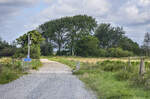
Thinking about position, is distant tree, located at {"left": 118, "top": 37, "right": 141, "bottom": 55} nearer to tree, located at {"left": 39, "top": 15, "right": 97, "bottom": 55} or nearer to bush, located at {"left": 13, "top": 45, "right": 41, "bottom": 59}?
tree, located at {"left": 39, "top": 15, "right": 97, "bottom": 55}

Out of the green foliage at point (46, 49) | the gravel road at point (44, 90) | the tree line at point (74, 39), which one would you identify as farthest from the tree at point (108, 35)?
the gravel road at point (44, 90)

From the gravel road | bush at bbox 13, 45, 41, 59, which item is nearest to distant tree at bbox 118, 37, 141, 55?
bush at bbox 13, 45, 41, 59

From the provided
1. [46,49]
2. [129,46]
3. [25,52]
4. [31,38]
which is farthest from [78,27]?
[25,52]

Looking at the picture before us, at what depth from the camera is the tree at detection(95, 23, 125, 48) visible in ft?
353

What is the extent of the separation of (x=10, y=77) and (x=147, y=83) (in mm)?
10142

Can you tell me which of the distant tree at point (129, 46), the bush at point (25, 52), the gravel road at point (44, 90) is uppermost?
the distant tree at point (129, 46)

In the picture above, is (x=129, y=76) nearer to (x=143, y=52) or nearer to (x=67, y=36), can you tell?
(x=67, y=36)

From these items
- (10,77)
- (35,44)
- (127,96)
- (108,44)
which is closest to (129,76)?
(127,96)

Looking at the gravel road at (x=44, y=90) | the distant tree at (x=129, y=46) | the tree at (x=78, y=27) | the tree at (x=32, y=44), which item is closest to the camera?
the gravel road at (x=44, y=90)

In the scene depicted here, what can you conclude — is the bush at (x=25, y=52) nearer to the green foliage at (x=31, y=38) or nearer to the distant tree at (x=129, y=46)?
the green foliage at (x=31, y=38)

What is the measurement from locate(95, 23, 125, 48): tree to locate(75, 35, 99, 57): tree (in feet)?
55.9

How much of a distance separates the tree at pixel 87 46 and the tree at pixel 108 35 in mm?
17050

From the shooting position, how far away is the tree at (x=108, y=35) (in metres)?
108

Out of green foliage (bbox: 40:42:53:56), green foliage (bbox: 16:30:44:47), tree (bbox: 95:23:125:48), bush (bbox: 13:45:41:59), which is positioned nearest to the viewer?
bush (bbox: 13:45:41:59)
